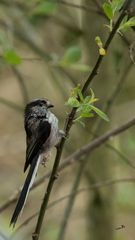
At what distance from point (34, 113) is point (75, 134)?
1556 millimetres

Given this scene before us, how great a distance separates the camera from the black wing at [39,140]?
1999 mm

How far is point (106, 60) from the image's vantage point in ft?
10.4

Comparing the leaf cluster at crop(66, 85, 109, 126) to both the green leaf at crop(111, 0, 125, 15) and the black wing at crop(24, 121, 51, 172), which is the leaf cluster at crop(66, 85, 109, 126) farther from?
the black wing at crop(24, 121, 51, 172)

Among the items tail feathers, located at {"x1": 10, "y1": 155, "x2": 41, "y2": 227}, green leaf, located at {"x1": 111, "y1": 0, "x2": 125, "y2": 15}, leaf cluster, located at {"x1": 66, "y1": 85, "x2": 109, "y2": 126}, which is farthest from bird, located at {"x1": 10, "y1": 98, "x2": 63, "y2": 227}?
green leaf, located at {"x1": 111, "y1": 0, "x2": 125, "y2": 15}

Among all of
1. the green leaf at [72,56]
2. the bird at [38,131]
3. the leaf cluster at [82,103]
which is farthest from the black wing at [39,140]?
the green leaf at [72,56]

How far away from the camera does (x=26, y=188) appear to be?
5.96 feet

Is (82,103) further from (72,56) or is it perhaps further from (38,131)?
(72,56)

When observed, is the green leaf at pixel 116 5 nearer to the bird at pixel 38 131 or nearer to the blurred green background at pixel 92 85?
the bird at pixel 38 131

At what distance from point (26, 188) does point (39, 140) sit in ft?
0.81

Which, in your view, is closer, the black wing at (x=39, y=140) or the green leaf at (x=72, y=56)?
the black wing at (x=39, y=140)

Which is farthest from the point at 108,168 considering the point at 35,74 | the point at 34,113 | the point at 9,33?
the point at 35,74

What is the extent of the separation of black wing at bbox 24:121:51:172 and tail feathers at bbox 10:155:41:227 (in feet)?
0.07

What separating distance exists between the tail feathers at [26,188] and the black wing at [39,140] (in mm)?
20

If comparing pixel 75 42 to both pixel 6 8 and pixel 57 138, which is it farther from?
pixel 57 138
